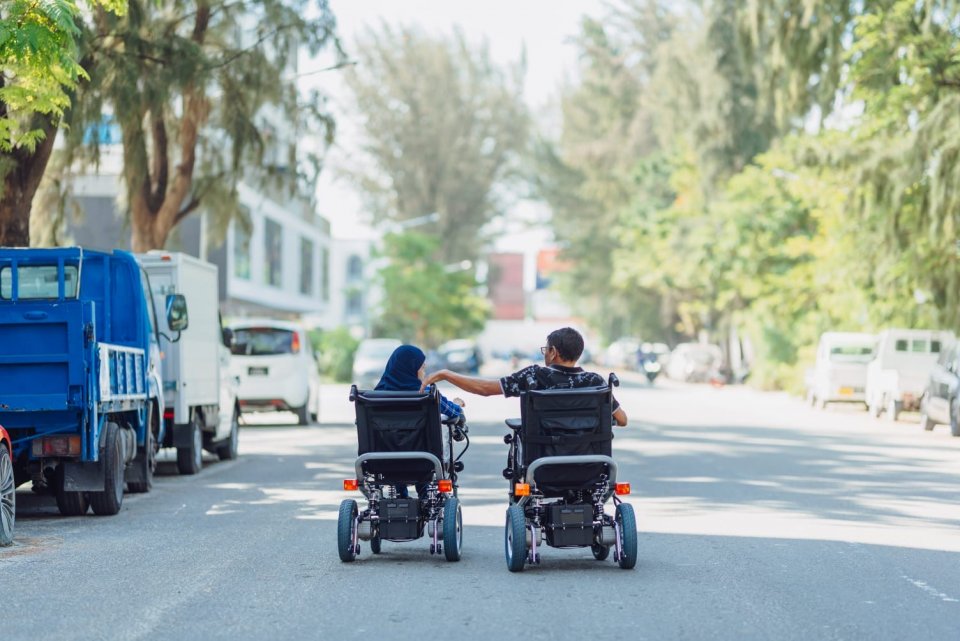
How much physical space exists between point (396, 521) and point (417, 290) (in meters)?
62.7

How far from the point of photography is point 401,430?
10156mm

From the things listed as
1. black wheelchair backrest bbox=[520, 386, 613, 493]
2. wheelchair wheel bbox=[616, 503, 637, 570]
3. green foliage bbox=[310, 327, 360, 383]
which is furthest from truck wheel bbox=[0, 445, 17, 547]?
green foliage bbox=[310, 327, 360, 383]

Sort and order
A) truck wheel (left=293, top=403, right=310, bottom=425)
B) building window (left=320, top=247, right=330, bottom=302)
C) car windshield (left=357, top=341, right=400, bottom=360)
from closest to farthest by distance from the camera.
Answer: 1. truck wheel (left=293, top=403, right=310, bottom=425)
2. car windshield (left=357, top=341, right=400, bottom=360)
3. building window (left=320, top=247, right=330, bottom=302)

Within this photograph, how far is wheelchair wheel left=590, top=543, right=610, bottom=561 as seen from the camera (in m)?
10.0

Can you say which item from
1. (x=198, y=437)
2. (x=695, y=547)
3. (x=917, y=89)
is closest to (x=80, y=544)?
(x=695, y=547)

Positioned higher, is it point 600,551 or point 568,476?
point 568,476

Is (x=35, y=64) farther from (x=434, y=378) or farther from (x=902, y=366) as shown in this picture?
(x=902, y=366)

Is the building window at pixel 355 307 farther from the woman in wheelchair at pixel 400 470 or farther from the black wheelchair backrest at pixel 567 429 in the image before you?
the black wheelchair backrest at pixel 567 429

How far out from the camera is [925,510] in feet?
46.1

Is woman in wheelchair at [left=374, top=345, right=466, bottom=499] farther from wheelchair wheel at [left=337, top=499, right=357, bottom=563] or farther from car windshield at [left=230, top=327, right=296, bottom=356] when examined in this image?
car windshield at [left=230, top=327, right=296, bottom=356]

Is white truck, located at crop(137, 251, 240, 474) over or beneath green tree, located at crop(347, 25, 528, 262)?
beneath

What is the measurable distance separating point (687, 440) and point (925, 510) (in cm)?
1070

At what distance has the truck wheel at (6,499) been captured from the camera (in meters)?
11.5

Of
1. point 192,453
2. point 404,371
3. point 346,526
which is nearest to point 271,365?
point 192,453
